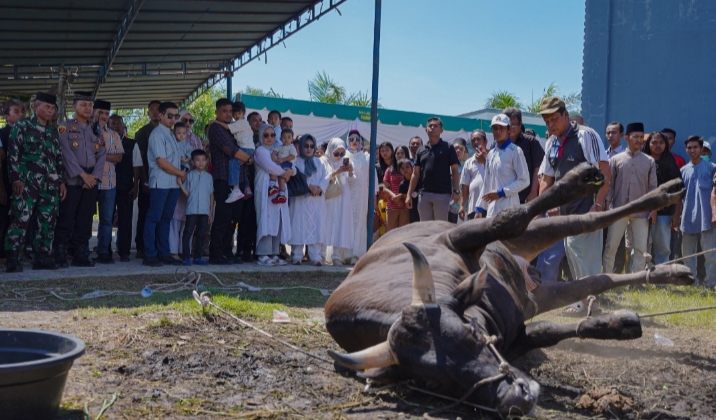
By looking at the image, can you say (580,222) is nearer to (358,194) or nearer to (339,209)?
(339,209)

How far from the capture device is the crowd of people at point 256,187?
29.9 feet

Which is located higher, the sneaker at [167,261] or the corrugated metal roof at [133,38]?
the corrugated metal roof at [133,38]

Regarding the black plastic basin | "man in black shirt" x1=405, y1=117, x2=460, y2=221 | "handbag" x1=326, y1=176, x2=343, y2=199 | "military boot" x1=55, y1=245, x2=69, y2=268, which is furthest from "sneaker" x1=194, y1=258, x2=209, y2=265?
the black plastic basin

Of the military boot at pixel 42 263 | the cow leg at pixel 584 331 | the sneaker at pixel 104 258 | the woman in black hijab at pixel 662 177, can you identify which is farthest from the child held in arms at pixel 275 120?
the cow leg at pixel 584 331

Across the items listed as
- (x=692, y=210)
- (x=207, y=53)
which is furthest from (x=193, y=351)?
(x=207, y=53)

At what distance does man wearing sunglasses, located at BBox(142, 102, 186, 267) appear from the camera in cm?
1025

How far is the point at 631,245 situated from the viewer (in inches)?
A: 402

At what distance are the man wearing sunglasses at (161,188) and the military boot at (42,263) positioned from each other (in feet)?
4.09

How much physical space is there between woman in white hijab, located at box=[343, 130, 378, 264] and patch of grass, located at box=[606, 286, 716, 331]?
4477mm

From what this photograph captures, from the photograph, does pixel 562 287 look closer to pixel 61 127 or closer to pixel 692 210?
pixel 692 210

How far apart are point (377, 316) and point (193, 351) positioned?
154 centimetres

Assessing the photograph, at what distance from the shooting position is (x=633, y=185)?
984 centimetres

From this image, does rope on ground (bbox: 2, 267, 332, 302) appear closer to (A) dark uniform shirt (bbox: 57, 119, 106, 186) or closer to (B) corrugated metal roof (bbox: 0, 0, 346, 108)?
(A) dark uniform shirt (bbox: 57, 119, 106, 186)

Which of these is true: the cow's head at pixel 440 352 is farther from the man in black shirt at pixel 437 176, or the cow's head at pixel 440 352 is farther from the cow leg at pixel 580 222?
the man in black shirt at pixel 437 176
